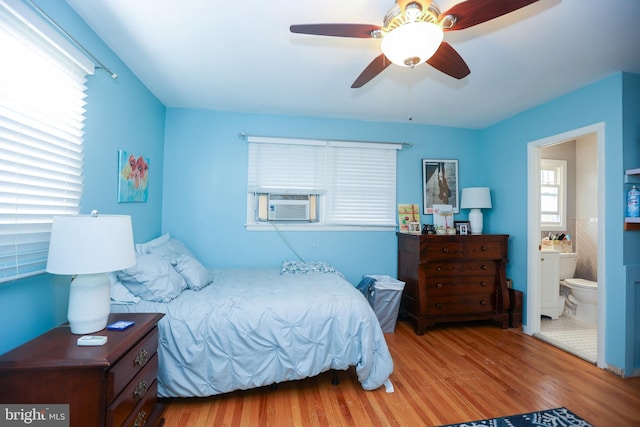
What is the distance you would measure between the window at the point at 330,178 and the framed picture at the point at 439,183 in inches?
17.1

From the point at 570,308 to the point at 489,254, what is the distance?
155 cm

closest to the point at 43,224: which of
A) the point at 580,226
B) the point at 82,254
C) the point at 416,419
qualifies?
the point at 82,254

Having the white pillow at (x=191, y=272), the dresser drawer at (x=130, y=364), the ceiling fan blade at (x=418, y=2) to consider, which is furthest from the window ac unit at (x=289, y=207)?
the ceiling fan blade at (x=418, y=2)

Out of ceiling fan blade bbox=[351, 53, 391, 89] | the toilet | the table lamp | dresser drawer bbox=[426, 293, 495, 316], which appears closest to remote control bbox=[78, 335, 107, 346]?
ceiling fan blade bbox=[351, 53, 391, 89]

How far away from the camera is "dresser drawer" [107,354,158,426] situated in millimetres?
1111

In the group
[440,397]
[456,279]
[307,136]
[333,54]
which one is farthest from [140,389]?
[456,279]

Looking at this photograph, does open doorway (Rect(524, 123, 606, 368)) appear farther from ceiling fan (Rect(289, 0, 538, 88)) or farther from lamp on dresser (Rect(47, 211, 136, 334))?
lamp on dresser (Rect(47, 211, 136, 334))

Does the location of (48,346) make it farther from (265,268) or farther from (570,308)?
(570,308)

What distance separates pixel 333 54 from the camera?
200cm

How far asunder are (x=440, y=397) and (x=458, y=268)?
148 cm

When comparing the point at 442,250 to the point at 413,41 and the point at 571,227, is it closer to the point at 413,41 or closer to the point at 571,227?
the point at 413,41

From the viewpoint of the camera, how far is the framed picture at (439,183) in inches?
138

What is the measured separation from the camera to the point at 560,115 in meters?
2.62

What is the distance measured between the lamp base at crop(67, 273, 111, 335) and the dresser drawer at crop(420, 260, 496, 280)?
8.82ft
